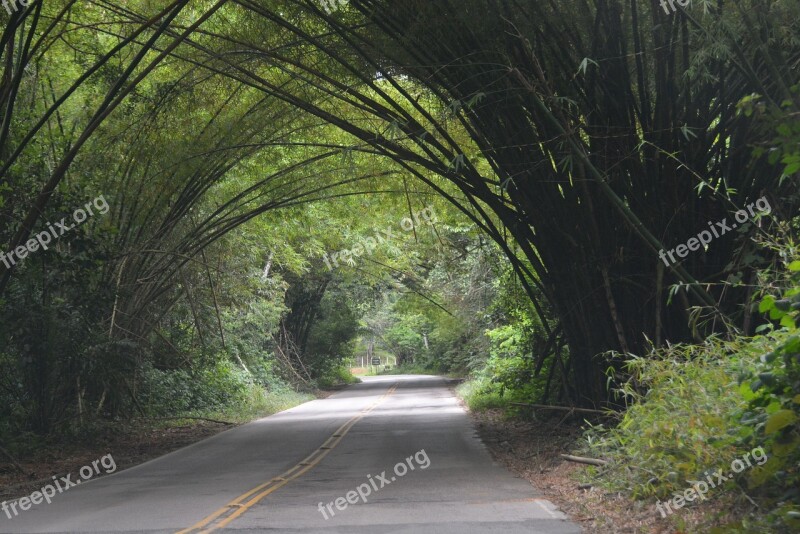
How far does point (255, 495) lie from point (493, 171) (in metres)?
6.55

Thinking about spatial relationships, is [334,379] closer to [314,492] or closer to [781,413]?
[314,492]

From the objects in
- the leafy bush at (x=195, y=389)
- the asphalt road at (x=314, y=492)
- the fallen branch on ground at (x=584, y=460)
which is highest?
the leafy bush at (x=195, y=389)

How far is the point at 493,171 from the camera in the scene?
12539 mm

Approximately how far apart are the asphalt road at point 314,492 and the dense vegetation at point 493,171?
131cm

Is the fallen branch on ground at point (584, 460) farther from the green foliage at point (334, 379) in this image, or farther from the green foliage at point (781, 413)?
the green foliage at point (334, 379)

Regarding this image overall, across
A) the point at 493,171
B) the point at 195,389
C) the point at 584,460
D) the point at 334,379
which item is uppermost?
the point at 493,171

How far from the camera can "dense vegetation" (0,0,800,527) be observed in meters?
6.97

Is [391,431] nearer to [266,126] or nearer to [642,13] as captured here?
[266,126]

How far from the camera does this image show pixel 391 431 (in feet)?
48.3

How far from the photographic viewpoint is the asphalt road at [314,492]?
6.54m

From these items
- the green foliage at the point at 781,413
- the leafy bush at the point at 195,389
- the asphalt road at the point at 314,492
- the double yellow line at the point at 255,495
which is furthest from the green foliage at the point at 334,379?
the green foliage at the point at 781,413

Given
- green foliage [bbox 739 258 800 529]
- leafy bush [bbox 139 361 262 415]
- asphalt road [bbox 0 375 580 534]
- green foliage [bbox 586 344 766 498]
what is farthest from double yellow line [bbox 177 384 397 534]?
leafy bush [bbox 139 361 262 415]

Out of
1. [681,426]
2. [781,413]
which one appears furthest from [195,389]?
[781,413]

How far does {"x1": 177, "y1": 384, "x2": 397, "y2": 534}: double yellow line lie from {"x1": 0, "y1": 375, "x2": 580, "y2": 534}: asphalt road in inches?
0.4
